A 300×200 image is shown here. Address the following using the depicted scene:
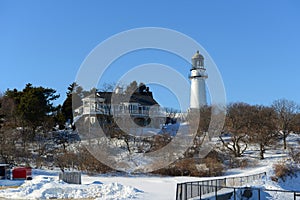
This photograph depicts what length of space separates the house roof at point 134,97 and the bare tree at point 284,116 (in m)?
18.5

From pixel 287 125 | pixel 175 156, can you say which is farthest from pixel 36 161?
pixel 287 125

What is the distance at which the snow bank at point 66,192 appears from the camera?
64.5 feet

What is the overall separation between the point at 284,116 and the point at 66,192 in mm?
40893

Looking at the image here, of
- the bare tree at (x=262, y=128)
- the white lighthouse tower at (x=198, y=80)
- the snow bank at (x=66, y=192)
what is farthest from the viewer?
the white lighthouse tower at (x=198, y=80)

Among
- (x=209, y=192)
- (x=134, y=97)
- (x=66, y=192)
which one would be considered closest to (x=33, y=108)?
(x=134, y=97)

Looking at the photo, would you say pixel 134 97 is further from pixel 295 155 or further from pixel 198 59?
pixel 295 155

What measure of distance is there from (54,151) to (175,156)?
40.3 feet

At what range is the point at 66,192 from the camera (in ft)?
67.1

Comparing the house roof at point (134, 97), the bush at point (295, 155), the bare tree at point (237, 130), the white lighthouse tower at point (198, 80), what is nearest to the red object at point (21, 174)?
the bare tree at point (237, 130)

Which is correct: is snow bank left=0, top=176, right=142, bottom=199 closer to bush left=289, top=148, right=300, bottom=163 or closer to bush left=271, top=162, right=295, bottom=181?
bush left=271, top=162, right=295, bottom=181

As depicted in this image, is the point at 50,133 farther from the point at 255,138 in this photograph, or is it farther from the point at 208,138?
the point at 255,138

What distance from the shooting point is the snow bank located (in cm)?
1966

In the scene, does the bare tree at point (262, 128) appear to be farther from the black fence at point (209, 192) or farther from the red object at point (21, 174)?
the red object at point (21, 174)

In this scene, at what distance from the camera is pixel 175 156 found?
3834 centimetres
